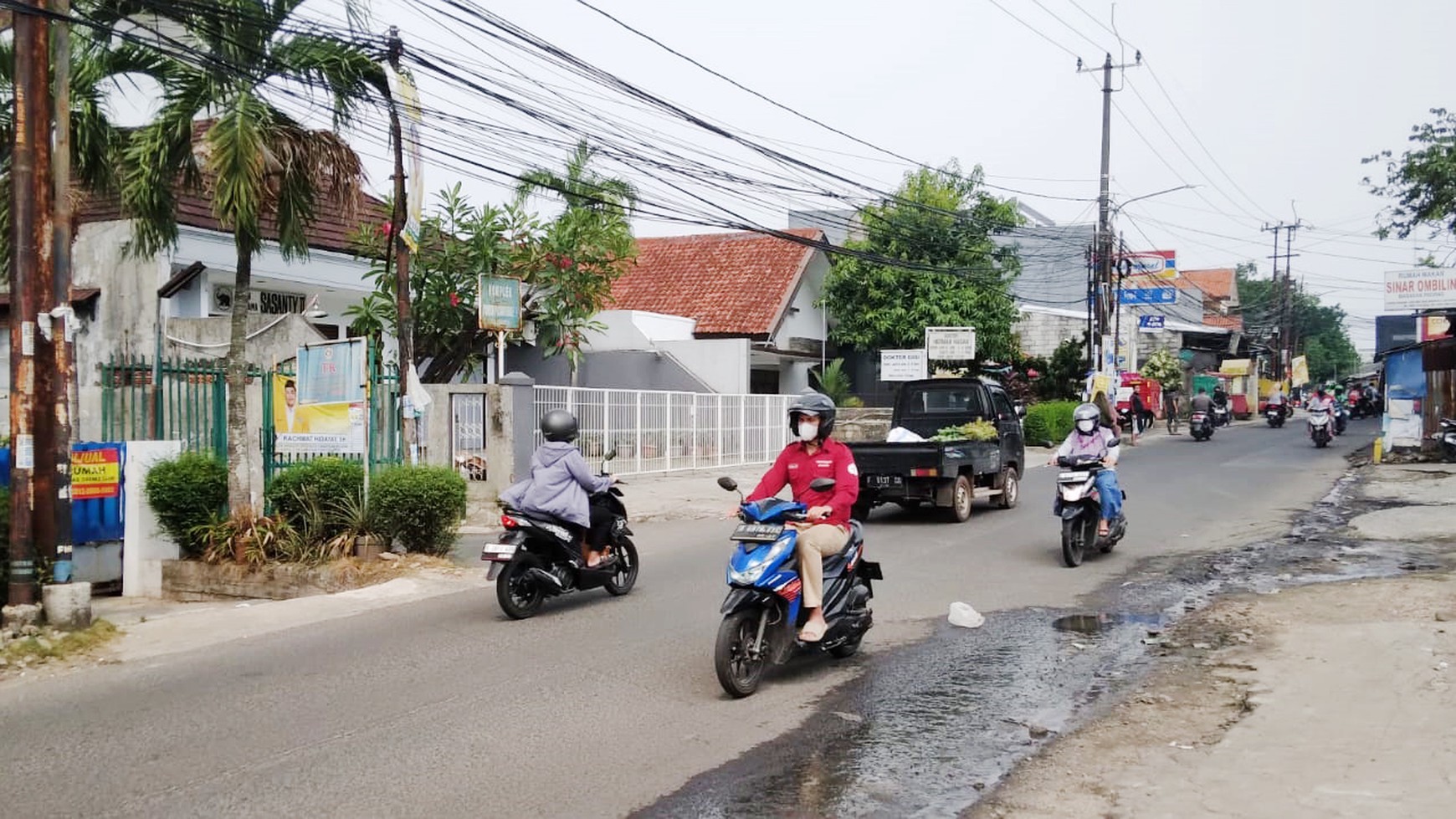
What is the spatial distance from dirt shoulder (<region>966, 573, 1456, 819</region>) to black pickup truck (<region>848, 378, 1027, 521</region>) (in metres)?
6.41

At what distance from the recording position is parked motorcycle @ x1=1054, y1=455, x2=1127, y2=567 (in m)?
11.4

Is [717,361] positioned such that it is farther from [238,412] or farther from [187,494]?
[187,494]

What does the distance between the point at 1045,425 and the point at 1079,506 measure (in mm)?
21718

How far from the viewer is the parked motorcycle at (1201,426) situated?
34719 millimetres

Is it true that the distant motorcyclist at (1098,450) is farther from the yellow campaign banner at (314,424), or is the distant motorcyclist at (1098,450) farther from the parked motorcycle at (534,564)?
the yellow campaign banner at (314,424)

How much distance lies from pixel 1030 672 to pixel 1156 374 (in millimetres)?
41971

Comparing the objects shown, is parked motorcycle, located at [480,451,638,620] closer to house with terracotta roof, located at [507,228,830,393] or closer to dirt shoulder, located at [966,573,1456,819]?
dirt shoulder, located at [966,573,1456,819]

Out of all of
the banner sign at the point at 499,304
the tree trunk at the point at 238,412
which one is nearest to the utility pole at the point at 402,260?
the tree trunk at the point at 238,412

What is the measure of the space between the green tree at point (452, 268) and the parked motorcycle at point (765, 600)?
49.4 ft

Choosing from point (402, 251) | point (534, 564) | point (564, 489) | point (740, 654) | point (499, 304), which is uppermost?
point (402, 251)

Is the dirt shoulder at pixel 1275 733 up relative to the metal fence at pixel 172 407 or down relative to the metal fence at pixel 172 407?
down

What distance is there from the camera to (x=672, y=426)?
23.0m

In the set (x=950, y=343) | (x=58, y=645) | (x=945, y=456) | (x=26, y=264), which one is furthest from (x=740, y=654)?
(x=950, y=343)

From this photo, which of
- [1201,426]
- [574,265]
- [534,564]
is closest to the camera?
[534,564]
